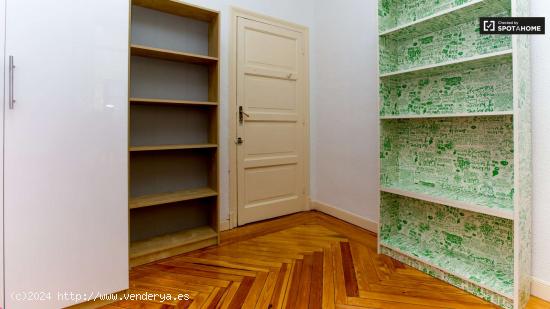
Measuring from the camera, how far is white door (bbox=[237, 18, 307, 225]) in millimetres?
2869

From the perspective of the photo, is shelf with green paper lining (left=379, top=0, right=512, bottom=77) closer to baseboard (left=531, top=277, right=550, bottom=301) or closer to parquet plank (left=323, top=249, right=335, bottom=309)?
baseboard (left=531, top=277, right=550, bottom=301)

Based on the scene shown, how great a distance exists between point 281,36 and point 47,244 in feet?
9.33

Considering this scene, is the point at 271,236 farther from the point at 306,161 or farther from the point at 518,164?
the point at 518,164

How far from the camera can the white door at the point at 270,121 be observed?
113 inches

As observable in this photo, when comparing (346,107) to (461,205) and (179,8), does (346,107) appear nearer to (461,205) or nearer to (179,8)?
(461,205)

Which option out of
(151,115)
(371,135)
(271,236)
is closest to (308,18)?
(371,135)

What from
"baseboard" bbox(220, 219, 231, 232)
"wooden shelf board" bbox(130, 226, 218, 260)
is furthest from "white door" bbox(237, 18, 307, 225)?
"wooden shelf board" bbox(130, 226, 218, 260)

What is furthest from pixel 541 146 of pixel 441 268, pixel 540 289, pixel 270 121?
pixel 270 121

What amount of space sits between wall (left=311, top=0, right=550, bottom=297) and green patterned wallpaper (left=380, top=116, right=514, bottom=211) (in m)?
0.37

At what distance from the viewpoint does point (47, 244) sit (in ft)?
4.58

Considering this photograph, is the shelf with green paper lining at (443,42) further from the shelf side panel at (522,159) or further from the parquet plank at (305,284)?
the parquet plank at (305,284)

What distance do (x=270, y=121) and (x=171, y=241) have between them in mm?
1620

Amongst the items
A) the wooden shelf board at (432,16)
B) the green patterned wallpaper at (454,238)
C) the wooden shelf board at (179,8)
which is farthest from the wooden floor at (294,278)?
the wooden shelf board at (179,8)

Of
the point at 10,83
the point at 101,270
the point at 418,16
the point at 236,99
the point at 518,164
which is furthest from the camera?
the point at 236,99
